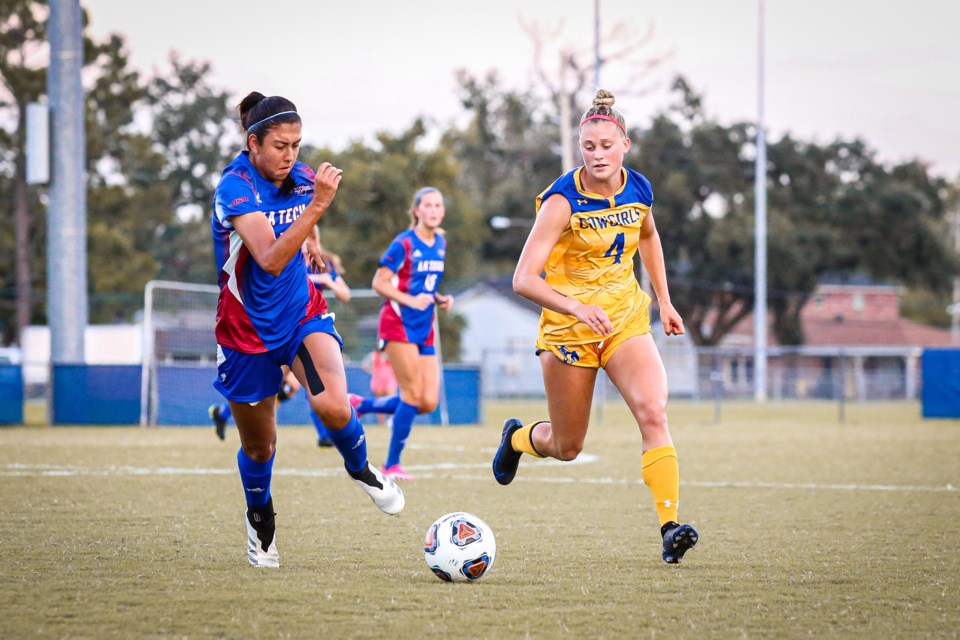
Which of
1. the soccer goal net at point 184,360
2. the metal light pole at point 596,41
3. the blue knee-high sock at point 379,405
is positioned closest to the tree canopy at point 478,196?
the metal light pole at point 596,41

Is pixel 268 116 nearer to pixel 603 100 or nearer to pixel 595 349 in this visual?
pixel 603 100

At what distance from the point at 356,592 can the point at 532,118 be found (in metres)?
59.5

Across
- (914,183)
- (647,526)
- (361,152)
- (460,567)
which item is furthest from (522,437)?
(914,183)

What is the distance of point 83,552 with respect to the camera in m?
6.11

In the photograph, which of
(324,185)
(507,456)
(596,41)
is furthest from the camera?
(596,41)

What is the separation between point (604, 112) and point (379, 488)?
220 cm

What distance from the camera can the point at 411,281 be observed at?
10758mm

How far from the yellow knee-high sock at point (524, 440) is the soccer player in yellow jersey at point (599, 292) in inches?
18.8

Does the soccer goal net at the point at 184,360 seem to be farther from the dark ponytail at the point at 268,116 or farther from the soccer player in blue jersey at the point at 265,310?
the dark ponytail at the point at 268,116

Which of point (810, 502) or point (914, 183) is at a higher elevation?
point (914, 183)

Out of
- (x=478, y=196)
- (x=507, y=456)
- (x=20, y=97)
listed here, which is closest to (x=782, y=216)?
(x=478, y=196)

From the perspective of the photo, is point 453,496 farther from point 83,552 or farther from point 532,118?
point 532,118

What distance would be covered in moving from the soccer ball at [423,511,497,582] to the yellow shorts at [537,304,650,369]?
1079 millimetres

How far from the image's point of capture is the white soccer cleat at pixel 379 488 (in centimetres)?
599
